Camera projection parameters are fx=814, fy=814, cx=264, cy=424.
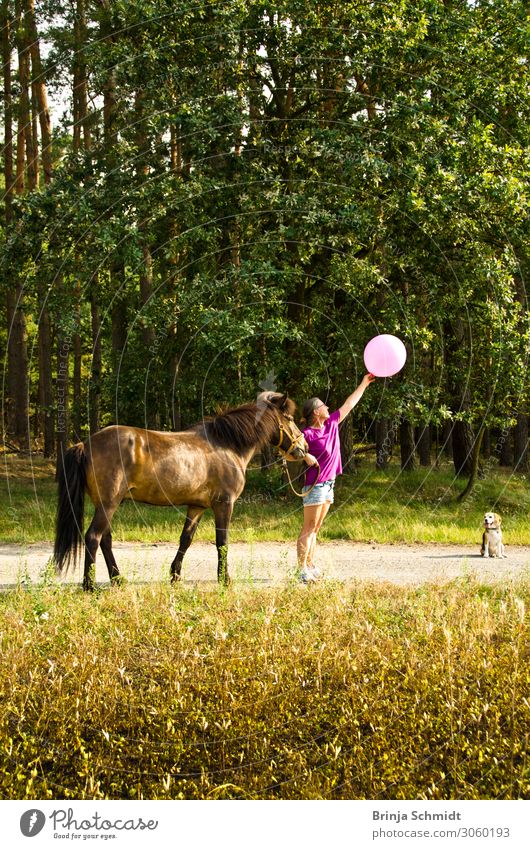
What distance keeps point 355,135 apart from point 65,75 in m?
9.38

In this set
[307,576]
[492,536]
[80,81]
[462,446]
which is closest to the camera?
[307,576]

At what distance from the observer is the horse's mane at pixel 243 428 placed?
955cm

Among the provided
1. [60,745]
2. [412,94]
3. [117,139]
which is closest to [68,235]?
[117,139]

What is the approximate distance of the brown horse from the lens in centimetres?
886

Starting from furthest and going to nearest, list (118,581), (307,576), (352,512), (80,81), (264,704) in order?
(80,81), (352,512), (307,576), (118,581), (264,704)

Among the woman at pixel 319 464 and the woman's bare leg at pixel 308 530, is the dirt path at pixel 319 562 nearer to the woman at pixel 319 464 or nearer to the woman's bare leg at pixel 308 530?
the woman's bare leg at pixel 308 530

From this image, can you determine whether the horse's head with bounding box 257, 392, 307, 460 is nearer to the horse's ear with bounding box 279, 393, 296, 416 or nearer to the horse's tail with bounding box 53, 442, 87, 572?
the horse's ear with bounding box 279, 393, 296, 416

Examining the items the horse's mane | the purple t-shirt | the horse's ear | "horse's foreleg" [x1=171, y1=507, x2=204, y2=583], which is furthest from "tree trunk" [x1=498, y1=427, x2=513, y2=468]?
"horse's foreleg" [x1=171, y1=507, x2=204, y2=583]

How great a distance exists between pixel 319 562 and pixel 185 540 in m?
2.89

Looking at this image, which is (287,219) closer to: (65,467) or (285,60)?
(285,60)

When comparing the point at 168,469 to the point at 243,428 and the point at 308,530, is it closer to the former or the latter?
the point at 243,428

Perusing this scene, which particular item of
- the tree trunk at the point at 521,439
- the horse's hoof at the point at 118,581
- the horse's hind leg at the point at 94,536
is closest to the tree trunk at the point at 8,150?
the horse's hind leg at the point at 94,536

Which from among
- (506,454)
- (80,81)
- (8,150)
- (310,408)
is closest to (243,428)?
(310,408)

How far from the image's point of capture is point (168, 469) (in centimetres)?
923
